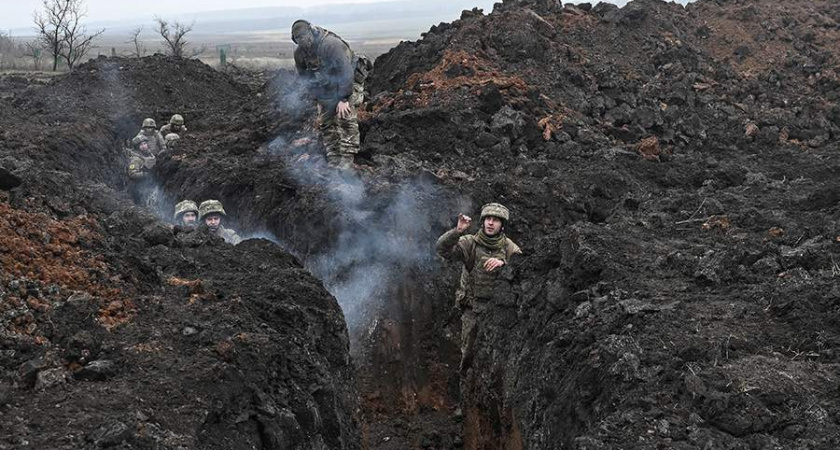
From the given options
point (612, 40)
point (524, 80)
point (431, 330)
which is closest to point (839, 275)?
point (431, 330)

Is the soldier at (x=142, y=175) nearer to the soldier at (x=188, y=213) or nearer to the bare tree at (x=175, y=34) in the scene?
the soldier at (x=188, y=213)

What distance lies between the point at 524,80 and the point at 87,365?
10829mm

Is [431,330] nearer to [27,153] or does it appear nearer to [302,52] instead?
[302,52]

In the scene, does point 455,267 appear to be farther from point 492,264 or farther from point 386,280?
point 492,264

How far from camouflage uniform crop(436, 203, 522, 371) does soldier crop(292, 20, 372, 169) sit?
323 cm

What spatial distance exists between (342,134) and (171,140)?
491cm

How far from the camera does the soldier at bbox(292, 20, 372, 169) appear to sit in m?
10.3

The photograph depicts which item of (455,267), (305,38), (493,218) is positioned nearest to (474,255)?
(493,218)

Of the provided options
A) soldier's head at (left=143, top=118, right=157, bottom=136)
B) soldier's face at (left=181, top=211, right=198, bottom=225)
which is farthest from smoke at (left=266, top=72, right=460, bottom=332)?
soldier's head at (left=143, top=118, right=157, bottom=136)

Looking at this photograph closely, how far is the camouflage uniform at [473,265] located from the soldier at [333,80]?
10.6 ft

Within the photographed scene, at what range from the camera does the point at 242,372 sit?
17.4ft

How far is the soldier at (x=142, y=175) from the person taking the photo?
14312 millimetres

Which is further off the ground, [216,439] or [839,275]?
[839,275]

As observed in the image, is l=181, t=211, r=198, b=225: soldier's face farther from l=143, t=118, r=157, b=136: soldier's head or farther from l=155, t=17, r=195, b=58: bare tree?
l=155, t=17, r=195, b=58: bare tree
